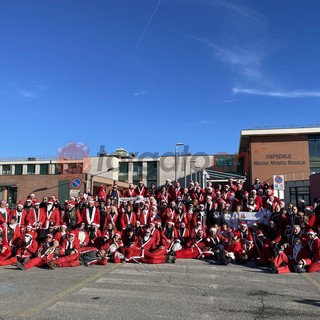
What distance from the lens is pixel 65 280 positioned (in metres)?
8.17

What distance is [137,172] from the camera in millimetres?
66125

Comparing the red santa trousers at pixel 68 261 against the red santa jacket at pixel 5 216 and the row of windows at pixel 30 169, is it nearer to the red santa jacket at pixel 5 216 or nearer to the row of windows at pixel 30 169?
Answer: the red santa jacket at pixel 5 216

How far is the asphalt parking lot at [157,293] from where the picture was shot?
5660 mm

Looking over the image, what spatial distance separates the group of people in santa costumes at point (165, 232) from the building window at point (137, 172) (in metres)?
49.9

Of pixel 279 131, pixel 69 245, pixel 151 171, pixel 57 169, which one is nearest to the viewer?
pixel 69 245

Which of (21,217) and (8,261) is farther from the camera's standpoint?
(21,217)

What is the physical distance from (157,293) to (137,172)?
195 feet

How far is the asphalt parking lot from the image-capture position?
18.6ft

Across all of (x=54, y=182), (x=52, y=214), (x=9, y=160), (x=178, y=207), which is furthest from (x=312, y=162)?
(x=9, y=160)

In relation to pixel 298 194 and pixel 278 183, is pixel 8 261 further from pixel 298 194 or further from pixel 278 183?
pixel 298 194

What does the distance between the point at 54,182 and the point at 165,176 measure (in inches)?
1093

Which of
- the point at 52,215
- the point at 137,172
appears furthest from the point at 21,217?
the point at 137,172

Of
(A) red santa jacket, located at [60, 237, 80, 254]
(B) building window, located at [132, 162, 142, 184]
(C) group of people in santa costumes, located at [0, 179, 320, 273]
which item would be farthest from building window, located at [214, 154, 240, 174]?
(A) red santa jacket, located at [60, 237, 80, 254]

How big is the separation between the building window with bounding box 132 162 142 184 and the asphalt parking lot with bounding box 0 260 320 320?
2202 inches
